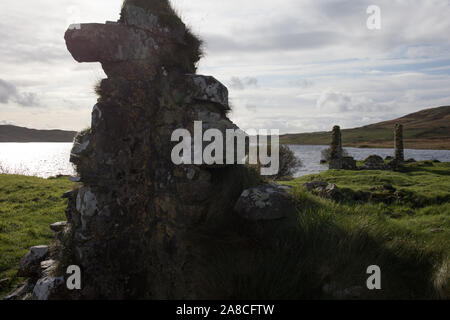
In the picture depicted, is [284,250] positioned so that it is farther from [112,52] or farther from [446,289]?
Answer: [112,52]

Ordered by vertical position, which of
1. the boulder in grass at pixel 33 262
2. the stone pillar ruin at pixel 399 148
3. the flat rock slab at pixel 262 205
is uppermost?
the stone pillar ruin at pixel 399 148

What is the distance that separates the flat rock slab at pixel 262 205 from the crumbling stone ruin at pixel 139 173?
3cm

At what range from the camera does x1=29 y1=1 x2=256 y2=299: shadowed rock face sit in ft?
18.3

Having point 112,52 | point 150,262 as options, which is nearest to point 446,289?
point 150,262

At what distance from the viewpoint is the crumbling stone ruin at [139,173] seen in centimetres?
555

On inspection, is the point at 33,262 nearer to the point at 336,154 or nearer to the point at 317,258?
the point at 317,258

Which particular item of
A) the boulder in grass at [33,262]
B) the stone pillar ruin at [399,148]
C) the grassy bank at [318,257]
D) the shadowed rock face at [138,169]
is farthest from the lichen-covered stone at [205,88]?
the stone pillar ruin at [399,148]

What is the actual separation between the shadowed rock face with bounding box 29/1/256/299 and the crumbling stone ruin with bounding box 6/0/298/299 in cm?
2

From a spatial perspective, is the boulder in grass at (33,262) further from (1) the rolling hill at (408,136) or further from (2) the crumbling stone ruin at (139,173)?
(1) the rolling hill at (408,136)

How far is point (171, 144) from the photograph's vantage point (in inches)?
234

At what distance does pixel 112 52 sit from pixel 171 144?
213cm

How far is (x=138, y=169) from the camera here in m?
6.06
